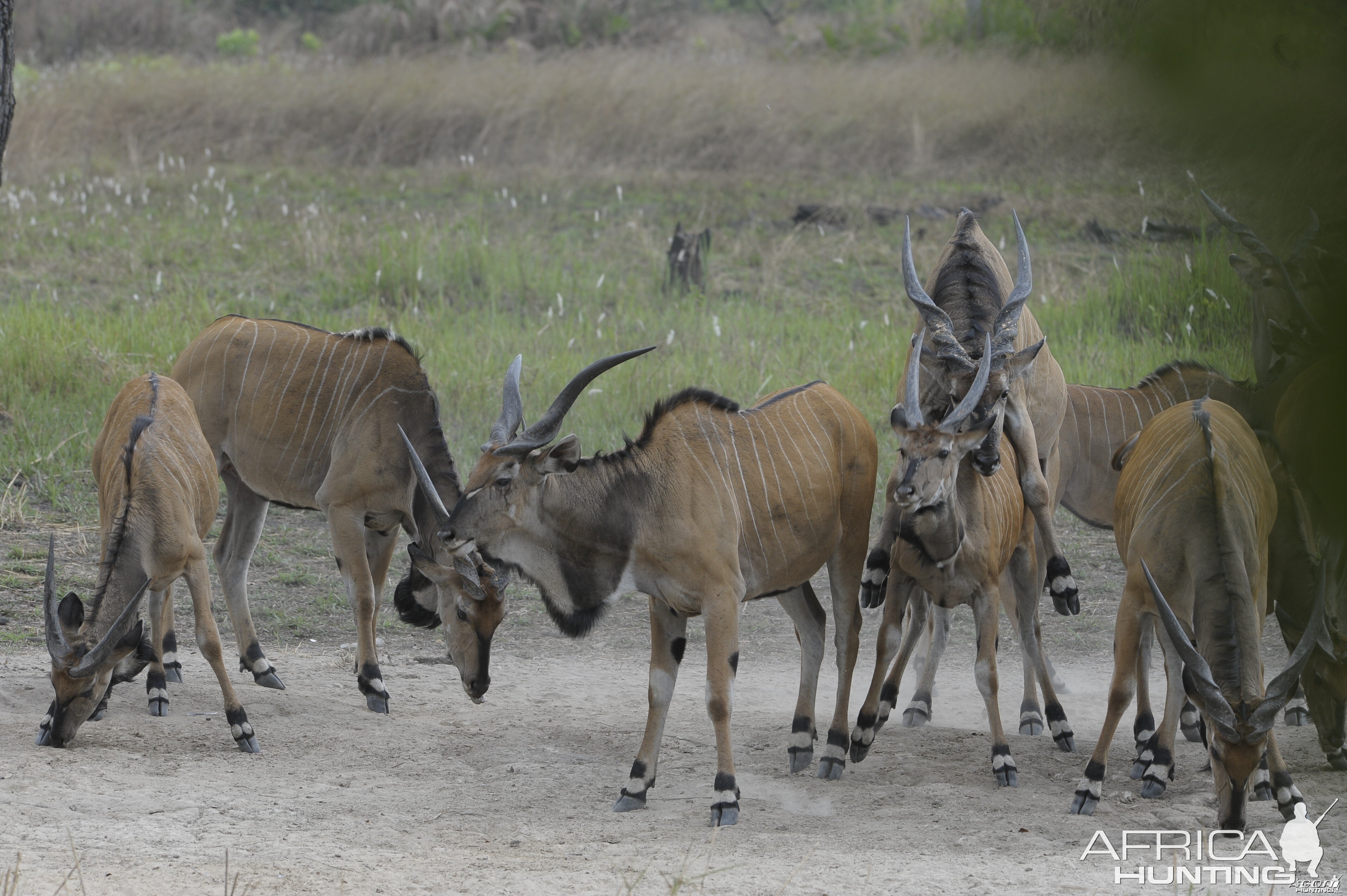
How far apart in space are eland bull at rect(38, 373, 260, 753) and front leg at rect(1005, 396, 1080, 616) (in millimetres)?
3174

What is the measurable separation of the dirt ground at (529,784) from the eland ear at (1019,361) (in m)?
1.50

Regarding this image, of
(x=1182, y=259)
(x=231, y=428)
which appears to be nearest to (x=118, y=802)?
(x=231, y=428)

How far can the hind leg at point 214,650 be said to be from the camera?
16.7ft

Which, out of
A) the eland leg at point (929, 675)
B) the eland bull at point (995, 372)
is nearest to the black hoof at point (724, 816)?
the eland bull at point (995, 372)

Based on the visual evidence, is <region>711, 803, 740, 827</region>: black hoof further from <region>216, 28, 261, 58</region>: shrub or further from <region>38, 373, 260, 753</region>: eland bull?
<region>216, 28, 261, 58</region>: shrub

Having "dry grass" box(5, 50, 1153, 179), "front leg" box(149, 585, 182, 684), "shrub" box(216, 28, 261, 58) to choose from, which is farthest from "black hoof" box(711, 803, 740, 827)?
"shrub" box(216, 28, 261, 58)

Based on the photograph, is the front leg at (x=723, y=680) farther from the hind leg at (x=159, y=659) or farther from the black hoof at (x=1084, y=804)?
the hind leg at (x=159, y=659)

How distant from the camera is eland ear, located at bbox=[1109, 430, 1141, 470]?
5.64 meters

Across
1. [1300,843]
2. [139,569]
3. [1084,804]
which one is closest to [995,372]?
[1084,804]

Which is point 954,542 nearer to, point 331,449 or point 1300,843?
point 1300,843

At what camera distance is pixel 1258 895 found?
380cm

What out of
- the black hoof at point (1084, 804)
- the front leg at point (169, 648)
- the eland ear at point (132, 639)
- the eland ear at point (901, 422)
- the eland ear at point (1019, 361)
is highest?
the eland ear at point (1019, 361)

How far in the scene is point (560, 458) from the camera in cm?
487

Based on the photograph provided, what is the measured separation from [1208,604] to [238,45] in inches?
882
